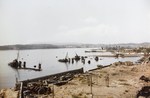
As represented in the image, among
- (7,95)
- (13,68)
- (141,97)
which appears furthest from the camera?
(13,68)

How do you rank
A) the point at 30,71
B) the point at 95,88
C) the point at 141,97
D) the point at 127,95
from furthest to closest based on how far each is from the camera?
the point at 30,71 < the point at 95,88 < the point at 127,95 < the point at 141,97

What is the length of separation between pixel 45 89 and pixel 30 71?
23.0 meters

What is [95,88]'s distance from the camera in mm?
14727

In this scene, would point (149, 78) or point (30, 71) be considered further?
point (30, 71)

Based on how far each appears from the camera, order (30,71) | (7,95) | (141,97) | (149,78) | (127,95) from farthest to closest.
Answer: (30,71) → (149,78) → (7,95) → (127,95) → (141,97)

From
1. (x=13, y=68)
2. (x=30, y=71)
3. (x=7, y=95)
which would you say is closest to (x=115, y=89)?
(x=7, y=95)

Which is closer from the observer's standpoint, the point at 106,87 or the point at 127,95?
the point at 127,95

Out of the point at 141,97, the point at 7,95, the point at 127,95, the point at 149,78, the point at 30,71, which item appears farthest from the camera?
the point at 30,71

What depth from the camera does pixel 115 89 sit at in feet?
46.5

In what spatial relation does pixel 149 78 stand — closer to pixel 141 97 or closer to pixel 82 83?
pixel 82 83

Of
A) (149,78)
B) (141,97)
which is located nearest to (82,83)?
(149,78)

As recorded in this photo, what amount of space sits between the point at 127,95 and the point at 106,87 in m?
2.34

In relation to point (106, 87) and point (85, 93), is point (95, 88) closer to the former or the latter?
point (106, 87)

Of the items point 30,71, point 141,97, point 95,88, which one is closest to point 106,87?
point 95,88
